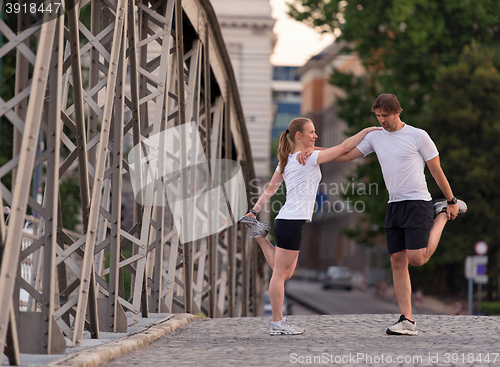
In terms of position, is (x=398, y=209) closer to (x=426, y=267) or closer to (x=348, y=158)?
(x=348, y=158)

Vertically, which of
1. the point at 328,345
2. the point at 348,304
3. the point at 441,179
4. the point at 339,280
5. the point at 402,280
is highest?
the point at 441,179

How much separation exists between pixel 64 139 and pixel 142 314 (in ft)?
6.92

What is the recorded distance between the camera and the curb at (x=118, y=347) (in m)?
4.92

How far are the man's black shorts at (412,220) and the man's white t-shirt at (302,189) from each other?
690mm

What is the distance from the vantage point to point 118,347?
5.70 meters

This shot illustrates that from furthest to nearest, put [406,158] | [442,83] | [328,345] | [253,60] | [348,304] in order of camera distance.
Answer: [253,60] < [348,304] < [442,83] < [406,158] < [328,345]

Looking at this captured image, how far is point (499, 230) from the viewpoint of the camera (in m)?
32.1

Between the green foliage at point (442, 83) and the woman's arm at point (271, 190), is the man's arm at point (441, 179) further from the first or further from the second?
the green foliage at point (442, 83)

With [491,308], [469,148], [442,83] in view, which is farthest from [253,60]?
[491,308]

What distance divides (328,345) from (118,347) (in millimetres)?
1607

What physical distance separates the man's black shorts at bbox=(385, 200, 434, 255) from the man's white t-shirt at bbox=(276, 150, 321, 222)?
0.69 meters

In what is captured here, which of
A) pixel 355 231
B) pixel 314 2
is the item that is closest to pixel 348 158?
pixel 314 2

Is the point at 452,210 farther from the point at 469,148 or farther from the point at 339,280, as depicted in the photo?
the point at 339,280

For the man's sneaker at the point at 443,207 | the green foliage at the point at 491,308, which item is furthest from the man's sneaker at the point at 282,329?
the green foliage at the point at 491,308
